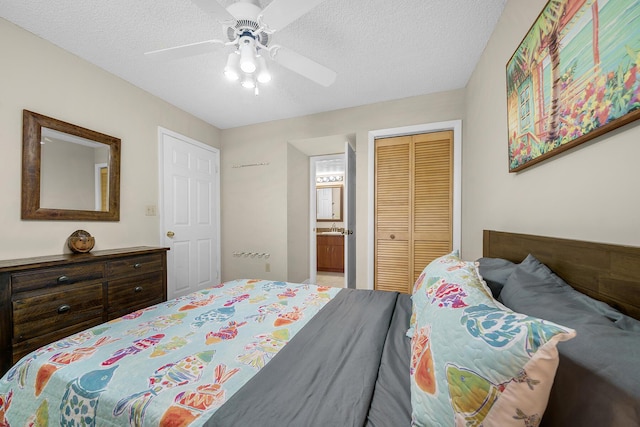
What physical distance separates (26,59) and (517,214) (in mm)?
3520

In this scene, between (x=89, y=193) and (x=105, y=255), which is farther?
(x=89, y=193)

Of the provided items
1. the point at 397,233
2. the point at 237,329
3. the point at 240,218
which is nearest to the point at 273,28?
the point at 237,329

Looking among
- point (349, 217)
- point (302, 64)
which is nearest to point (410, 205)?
point (349, 217)

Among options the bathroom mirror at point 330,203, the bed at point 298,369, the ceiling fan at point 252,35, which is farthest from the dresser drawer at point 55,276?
the bathroom mirror at point 330,203

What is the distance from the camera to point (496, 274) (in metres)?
1.07

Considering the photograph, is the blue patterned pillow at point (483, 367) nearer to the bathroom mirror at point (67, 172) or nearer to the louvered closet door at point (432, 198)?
the louvered closet door at point (432, 198)

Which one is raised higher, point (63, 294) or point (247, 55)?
point (247, 55)

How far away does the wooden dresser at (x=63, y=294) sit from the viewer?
1.39m

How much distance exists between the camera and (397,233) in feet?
9.43

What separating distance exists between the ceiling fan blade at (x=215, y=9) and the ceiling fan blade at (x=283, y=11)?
0.65 ft

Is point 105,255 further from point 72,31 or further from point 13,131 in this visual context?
point 72,31

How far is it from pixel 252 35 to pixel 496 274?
183 centimetres

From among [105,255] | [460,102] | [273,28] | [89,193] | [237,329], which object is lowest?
[237,329]

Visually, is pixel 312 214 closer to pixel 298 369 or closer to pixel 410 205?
pixel 410 205
